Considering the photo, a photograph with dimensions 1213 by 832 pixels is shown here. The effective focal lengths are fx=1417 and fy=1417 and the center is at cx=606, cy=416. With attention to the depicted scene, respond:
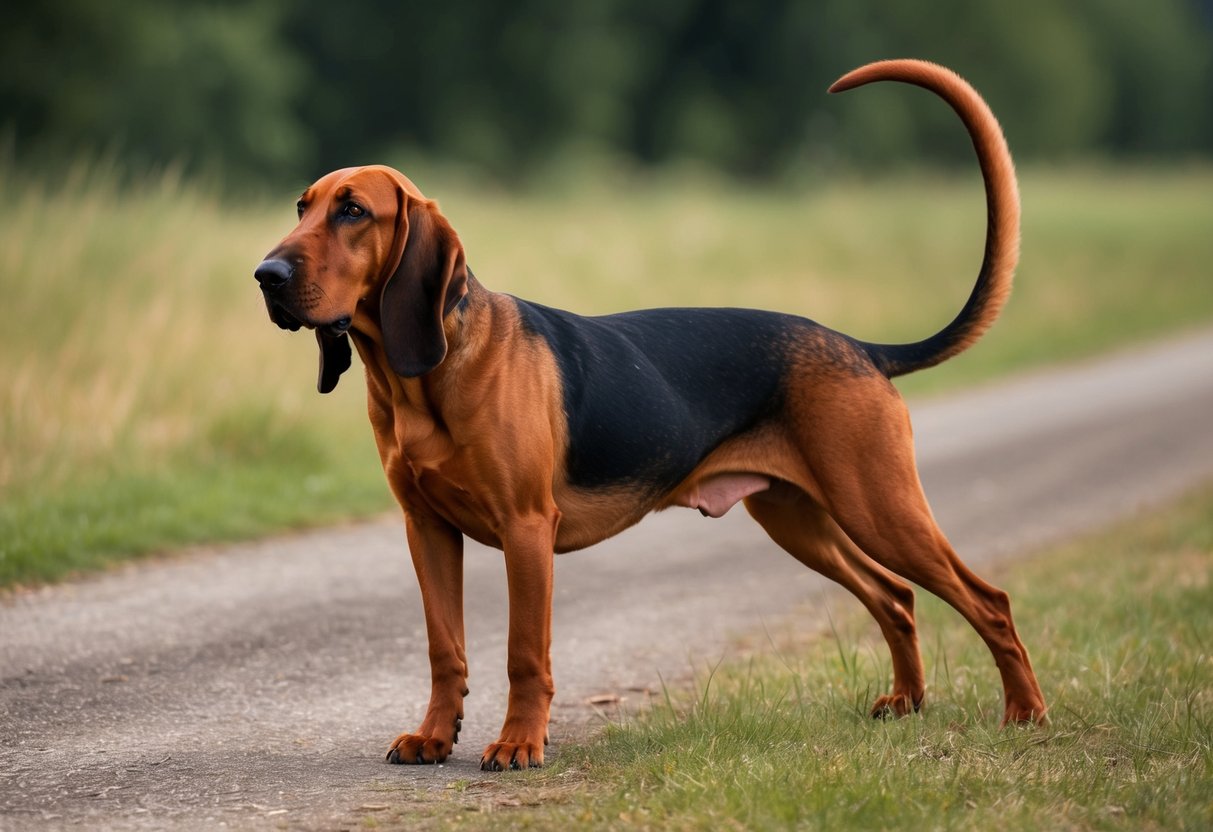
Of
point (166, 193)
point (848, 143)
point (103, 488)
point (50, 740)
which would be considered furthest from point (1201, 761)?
point (848, 143)

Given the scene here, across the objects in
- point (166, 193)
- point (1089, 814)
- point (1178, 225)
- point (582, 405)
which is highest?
point (1178, 225)

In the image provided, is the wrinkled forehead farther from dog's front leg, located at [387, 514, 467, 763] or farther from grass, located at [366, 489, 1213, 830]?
grass, located at [366, 489, 1213, 830]

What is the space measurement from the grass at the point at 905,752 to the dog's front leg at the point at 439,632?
Answer: 0.38 meters

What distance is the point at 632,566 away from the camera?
8.05 m

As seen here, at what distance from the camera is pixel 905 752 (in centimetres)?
429

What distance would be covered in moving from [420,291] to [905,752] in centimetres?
202

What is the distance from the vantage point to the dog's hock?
4.95m

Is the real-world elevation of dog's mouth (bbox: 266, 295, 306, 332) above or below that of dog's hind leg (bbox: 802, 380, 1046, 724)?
above

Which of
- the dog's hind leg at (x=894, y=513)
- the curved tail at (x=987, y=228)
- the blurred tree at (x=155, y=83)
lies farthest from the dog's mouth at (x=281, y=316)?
the blurred tree at (x=155, y=83)

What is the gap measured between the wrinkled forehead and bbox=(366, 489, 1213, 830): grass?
1.78m

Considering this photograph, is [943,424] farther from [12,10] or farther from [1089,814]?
[12,10]


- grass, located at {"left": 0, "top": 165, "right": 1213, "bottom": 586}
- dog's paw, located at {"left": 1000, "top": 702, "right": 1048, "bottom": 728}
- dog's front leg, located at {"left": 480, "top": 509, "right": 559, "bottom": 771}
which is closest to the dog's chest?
dog's front leg, located at {"left": 480, "top": 509, "right": 559, "bottom": 771}

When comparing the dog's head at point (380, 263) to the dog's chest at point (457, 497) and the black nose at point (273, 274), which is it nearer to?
the black nose at point (273, 274)

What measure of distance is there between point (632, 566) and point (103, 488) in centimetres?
327
